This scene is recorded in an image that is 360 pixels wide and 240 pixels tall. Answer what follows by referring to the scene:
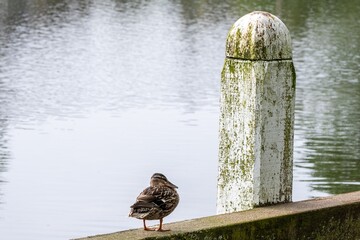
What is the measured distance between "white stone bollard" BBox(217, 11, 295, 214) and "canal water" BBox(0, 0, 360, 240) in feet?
26.5

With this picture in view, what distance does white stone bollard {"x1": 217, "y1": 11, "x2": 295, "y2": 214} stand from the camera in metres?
6.63

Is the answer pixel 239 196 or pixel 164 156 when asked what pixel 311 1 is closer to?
pixel 164 156

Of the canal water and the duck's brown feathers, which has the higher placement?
the duck's brown feathers

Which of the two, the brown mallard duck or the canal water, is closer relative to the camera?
the brown mallard duck

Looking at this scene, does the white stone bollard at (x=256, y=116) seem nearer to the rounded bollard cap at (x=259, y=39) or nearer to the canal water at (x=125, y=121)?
the rounded bollard cap at (x=259, y=39)

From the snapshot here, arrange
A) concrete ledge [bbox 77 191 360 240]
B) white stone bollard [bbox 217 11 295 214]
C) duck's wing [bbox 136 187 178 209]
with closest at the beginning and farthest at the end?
concrete ledge [bbox 77 191 360 240]
duck's wing [bbox 136 187 178 209]
white stone bollard [bbox 217 11 295 214]

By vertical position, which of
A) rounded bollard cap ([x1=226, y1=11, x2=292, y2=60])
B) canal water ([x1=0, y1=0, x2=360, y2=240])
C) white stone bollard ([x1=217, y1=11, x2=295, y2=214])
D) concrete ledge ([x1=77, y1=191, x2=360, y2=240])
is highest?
rounded bollard cap ([x1=226, y1=11, x2=292, y2=60])

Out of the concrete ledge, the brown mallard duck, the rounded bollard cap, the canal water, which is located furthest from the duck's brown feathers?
the canal water

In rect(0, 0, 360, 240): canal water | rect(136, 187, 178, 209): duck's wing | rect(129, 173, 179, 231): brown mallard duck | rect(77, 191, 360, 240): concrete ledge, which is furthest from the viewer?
rect(0, 0, 360, 240): canal water

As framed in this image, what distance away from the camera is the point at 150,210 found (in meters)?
6.28

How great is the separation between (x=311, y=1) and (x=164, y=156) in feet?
181

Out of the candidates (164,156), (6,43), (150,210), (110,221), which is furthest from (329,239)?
(6,43)

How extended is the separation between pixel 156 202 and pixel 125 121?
1712cm

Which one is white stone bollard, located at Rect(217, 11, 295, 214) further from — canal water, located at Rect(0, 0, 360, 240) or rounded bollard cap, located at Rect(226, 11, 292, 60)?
canal water, located at Rect(0, 0, 360, 240)
